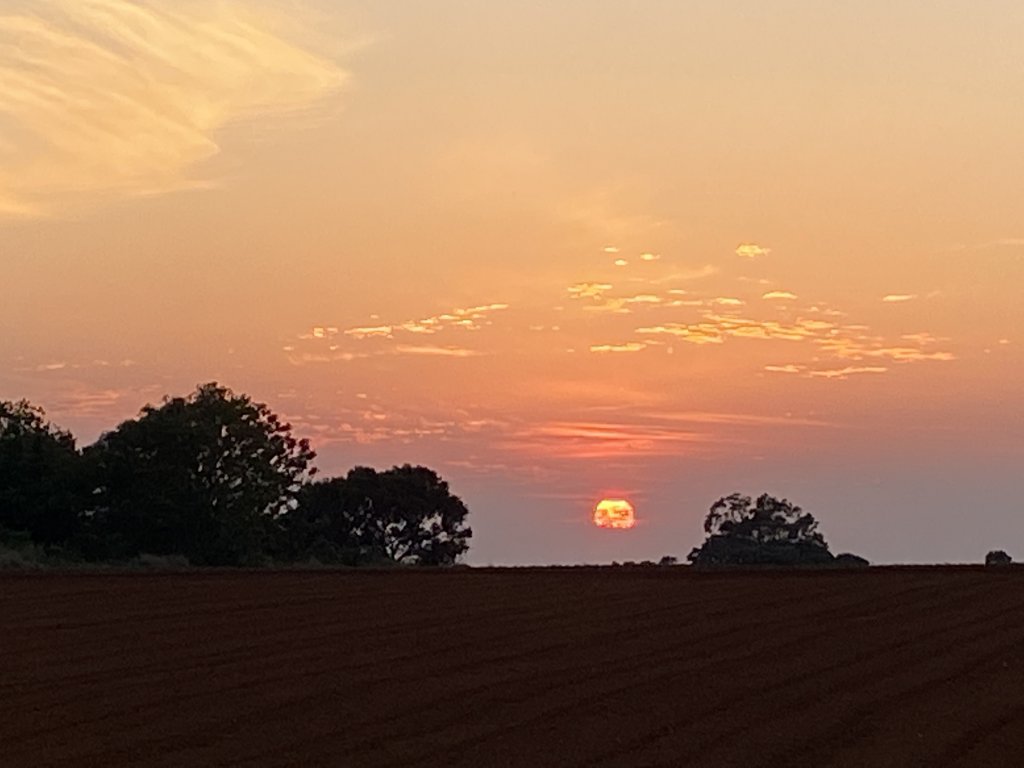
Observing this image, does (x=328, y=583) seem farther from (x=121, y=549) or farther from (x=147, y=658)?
(x=121, y=549)

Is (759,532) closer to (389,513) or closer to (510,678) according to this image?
(389,513)

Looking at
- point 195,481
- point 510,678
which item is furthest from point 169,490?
point 510,678

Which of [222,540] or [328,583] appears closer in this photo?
[328,583]

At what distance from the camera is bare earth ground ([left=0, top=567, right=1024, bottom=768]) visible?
572 inches

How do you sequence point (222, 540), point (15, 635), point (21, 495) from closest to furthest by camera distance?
point (15, 635) < point (222, 540) < point (21, 495)

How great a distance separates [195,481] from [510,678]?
45649 millimetres

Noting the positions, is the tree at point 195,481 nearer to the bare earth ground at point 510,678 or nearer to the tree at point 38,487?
the tree at point 38,487

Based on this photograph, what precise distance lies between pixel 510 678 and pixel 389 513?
194ft

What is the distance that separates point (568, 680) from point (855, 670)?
3.62m

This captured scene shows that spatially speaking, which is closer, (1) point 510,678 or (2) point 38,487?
(1) point 510,678

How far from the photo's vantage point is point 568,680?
19.1m

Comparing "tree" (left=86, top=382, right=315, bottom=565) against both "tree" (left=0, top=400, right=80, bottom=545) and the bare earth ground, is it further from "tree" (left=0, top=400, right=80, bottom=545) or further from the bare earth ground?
the bare earth ground

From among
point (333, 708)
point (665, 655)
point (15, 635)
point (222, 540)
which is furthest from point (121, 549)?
point (333, 708)

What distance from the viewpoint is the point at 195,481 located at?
6347 cm
